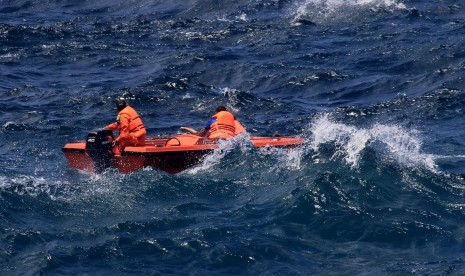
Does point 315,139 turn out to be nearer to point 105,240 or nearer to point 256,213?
point 256,213

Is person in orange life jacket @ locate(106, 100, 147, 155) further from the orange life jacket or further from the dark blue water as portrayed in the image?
the orange life jacket

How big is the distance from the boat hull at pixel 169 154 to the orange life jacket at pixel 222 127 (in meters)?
0.23

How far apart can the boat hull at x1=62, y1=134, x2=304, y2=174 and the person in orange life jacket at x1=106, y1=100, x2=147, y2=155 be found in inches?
9.3

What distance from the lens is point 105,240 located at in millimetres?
13961

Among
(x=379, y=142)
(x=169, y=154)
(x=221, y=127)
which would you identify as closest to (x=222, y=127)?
(x=221, y=127)

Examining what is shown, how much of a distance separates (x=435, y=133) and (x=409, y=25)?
10146mm

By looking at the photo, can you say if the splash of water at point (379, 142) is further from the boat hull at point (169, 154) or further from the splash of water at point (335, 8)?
the splash of water at point (335, 8)

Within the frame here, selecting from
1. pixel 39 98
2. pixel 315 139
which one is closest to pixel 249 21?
pixel 39 98

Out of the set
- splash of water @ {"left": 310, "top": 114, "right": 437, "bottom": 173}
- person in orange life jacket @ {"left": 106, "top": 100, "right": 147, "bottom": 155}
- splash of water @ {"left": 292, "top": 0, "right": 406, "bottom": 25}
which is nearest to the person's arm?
person in orange life jacket @ {"left": 106, "top": 100, "right": 147, "bottom": 155}

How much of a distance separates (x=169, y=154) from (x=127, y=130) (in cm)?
104

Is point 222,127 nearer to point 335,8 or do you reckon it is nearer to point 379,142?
point 379,142

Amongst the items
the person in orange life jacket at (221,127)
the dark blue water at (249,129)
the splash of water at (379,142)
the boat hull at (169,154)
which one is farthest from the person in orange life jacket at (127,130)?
the splash of water at (379,142)

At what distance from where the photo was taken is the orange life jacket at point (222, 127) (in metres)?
18.4

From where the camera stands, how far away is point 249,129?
2186 cm
